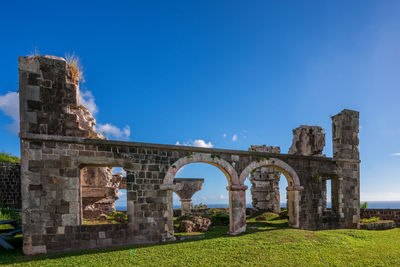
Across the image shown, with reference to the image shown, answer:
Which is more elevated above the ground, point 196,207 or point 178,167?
point 178,167

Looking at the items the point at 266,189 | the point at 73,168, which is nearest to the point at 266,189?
the point at 266,189

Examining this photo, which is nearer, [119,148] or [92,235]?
[92,235]

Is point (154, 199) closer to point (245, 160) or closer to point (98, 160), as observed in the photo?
point (98, 160)

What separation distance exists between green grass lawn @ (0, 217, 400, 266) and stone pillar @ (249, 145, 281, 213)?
7.56 m

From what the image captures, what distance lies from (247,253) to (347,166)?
27.4ft

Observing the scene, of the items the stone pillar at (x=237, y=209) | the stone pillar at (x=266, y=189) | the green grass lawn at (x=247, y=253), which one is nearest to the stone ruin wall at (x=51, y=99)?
the green grass lawn at (x=247, y=253)

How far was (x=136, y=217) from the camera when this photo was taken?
833 centimetres

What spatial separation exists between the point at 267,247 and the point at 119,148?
602 centimetres

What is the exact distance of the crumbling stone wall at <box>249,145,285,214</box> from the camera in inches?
663

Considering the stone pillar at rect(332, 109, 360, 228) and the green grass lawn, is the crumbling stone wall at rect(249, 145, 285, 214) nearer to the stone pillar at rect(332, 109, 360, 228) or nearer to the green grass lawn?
the stone pillar at rect(332, 109, 360, 228)

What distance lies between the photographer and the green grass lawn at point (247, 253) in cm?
663

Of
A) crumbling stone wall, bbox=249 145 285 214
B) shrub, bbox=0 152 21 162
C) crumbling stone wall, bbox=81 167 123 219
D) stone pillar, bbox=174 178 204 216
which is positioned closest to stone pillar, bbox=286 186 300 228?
crumbling stone wall, bbox=249 145 285 214

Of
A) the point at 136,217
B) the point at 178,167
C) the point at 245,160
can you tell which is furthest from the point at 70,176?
the point at 245,160

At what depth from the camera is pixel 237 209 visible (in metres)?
9.84
